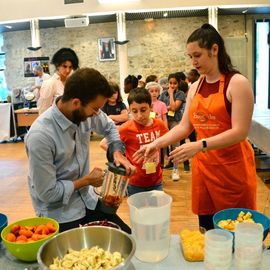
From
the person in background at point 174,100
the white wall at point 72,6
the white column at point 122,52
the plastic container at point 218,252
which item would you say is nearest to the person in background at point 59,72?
the person in background at point 174,100

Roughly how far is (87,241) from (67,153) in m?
0.52

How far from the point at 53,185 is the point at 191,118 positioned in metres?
0.84

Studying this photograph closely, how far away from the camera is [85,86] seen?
1.64 metres

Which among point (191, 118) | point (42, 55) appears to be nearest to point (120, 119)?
point (191, 118)

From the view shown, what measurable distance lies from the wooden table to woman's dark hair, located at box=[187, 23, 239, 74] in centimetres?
713

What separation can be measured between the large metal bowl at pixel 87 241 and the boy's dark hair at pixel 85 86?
62 cm

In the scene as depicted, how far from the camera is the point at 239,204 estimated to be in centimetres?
190

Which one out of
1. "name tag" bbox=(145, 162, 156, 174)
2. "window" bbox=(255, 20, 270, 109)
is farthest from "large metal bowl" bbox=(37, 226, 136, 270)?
"window" bbox=(255, 20, 270, 109)

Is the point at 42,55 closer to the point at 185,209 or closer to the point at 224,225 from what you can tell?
the point at 185,209

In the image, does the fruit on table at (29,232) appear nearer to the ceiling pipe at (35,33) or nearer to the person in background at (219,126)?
the person in background at (219,126)

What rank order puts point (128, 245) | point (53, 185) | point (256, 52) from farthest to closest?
point (256, 52) < point (53, 185) < point (128, 245)

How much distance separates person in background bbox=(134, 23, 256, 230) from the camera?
172 cm

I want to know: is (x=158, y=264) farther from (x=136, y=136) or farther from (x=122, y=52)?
(x=122, y=52)

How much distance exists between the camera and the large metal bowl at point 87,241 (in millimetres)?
1268
